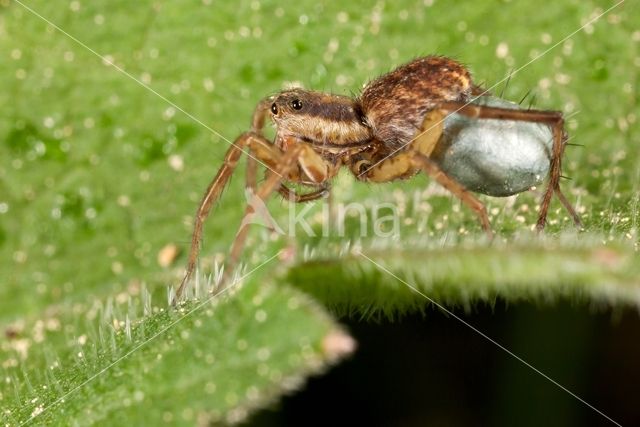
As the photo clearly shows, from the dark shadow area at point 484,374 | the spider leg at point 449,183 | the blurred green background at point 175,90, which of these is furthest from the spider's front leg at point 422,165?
the dark shadow area at point 484,374

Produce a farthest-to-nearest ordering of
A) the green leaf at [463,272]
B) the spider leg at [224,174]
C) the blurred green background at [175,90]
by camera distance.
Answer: the blurred green background at [175,90], the spider leg at [224,174], the green leaf at [463,272]

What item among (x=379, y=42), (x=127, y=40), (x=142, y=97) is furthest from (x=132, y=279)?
(x=379, y=42)

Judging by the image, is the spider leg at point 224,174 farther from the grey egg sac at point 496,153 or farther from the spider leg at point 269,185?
the grey egg sac at point 496,153

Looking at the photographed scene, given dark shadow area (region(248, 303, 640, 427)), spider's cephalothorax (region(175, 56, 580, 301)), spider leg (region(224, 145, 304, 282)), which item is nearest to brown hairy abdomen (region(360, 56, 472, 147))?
spider's cephalothorax (region(175, 56, 580, 301))

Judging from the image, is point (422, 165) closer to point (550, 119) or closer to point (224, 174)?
point (550, 119)

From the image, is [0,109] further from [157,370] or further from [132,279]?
[157,370]

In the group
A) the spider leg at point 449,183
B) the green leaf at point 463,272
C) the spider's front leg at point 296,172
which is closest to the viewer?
the green leaf at point 463,272

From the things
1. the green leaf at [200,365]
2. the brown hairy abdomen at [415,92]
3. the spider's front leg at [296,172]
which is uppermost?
the brown hairy abdomen at [415,92]
